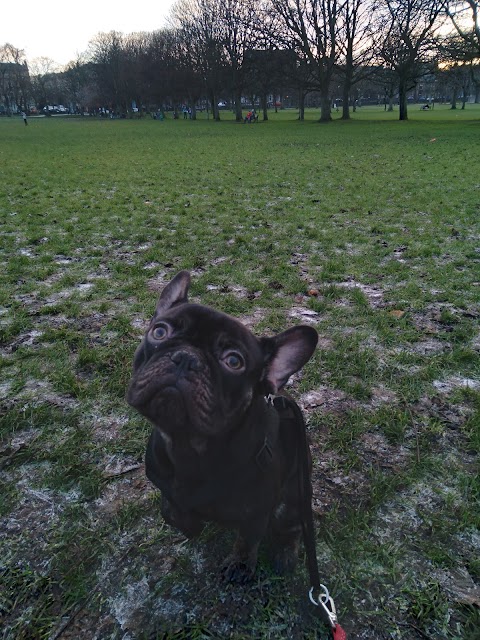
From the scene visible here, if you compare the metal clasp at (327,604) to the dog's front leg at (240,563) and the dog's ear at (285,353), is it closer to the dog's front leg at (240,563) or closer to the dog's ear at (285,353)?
the dog's front leg at (240,563)

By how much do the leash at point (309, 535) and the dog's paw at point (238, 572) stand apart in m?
0.29

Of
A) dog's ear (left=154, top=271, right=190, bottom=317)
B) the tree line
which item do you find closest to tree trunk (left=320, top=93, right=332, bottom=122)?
the tree line

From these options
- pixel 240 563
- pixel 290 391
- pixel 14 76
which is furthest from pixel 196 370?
pixel 14 76

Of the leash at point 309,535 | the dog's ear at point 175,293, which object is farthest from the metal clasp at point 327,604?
the dog's ear at point 175,293

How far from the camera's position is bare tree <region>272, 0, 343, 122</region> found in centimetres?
3547

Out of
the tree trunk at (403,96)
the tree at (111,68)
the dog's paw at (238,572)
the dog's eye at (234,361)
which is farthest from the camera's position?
the tree at (111,68)

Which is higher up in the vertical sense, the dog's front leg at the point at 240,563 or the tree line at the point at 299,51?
the tree line at the point at 299,51

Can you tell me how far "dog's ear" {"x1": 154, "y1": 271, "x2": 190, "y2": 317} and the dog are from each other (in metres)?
0.16

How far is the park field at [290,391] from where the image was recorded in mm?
2012

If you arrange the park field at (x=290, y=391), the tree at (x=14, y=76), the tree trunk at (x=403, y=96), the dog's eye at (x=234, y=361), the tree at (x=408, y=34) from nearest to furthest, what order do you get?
the dog's eye at (x=234, y=361), the park field at (x=290, y=391), the tree at (x=408, y=34), the tree trunk at (x=403, y=96), the tree at (x=14, y=76)

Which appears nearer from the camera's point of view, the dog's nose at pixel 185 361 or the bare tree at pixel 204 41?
the dog's nose at pixel 185 361

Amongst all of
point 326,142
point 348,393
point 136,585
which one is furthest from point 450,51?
point 136,585

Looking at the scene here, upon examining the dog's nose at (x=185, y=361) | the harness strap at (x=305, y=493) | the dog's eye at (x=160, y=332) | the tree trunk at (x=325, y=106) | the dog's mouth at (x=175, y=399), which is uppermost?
the tree trunk at (x=325, y=106)

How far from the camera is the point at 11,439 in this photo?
2.98 m
